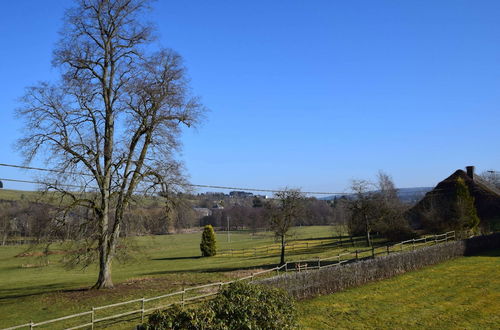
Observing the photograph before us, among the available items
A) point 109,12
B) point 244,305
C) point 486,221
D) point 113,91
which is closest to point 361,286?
point 244,305

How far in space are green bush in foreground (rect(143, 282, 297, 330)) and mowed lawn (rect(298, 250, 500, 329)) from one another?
185 inches

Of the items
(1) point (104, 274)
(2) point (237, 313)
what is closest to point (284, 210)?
(1) point (104, 274)

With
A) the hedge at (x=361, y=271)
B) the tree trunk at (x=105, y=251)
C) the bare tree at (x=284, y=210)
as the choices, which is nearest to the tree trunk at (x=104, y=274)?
the tree trunk at (x=105, y=251)

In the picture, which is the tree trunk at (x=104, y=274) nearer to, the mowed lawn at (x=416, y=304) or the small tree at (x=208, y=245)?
the mowed lawn at (x=416, y=304)

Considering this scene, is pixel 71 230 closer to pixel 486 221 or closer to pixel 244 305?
pixel 244 305

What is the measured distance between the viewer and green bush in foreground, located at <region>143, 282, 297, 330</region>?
922cm

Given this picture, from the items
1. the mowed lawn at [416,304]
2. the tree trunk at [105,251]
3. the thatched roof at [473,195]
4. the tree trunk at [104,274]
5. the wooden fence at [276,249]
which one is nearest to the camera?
the mowed lawn at [416,304]

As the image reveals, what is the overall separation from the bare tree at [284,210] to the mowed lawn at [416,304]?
42.4 feet

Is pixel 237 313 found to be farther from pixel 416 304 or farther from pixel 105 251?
pixel 105 251

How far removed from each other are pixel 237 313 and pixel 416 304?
1179 cm

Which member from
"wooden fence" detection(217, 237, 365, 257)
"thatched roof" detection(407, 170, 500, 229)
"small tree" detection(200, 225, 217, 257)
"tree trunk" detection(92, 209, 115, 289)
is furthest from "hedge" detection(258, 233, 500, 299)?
"small tree" detection(200, 225, 217, 257)

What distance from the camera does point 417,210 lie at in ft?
176

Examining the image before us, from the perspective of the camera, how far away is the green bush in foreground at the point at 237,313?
30.2 ft

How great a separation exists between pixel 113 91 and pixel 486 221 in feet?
148
